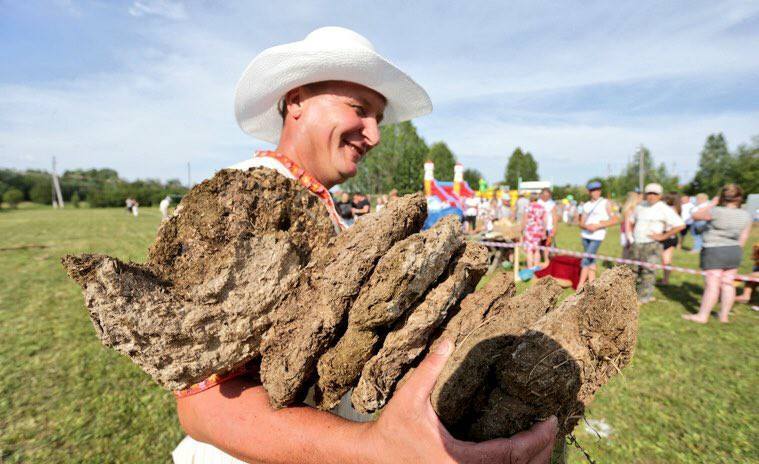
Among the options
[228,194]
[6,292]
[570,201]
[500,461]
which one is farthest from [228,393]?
[570,201]

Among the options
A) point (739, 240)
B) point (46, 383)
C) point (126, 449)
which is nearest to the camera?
point (126, 449)

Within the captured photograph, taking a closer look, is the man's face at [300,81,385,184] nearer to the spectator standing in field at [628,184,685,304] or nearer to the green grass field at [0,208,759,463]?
the green grass field at [0,208,759,463]

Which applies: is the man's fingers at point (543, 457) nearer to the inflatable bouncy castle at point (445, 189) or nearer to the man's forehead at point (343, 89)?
the man's forehead at point (343, 89)

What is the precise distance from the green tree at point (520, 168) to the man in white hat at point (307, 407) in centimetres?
10148

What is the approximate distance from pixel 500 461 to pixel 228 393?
2.94ft

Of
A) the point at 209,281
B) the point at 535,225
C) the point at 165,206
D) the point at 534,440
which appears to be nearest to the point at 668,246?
the point at 535,225

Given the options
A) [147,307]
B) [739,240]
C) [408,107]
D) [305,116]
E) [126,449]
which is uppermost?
[408,107]

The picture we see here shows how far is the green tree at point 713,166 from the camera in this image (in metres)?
57.7

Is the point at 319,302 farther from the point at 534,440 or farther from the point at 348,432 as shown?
the point at 534,440

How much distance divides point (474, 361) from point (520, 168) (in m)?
106

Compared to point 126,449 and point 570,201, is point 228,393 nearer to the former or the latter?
point 126,449

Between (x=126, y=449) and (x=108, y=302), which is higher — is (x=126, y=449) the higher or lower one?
the lower one

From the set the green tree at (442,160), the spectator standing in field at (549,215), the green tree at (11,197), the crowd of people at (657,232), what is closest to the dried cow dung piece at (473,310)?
the crowd of people at (657,232)

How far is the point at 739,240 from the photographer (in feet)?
21.8
